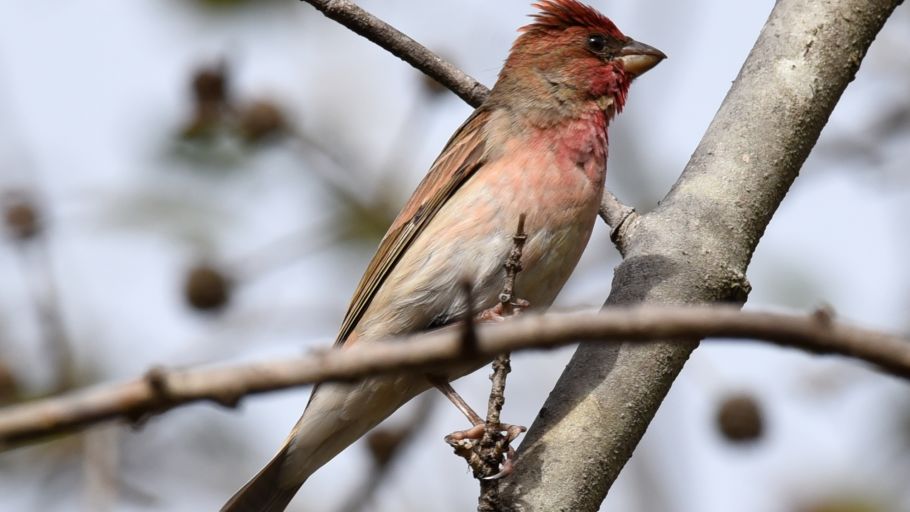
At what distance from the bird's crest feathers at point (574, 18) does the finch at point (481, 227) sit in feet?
0.83

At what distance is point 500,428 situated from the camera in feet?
14.5

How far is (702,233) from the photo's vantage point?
479 cm

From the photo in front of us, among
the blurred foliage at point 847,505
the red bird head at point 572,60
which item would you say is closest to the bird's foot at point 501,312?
the red bird head at point 572,60

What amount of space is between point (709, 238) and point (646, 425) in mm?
822

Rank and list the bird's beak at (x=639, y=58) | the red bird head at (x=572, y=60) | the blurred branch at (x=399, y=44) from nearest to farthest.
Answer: the blurred branch at (x=399, y=44) → the red bird head at (x=572, y=60) → the bird's beak at (x=639, y=58)

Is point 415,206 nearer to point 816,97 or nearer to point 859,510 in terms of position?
point 816,97

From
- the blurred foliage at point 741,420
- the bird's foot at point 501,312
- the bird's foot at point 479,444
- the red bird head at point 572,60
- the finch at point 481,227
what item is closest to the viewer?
the bird's foot at point 479,444

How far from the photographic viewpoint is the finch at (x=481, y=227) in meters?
5.87

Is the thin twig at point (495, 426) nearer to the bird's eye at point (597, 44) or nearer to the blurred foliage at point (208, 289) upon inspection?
the bird's eye at point (597, 44)

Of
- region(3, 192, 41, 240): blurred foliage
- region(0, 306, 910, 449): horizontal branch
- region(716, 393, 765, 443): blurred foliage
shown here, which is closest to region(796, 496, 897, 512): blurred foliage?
region(716, 393, 765, 443): blurred foliage

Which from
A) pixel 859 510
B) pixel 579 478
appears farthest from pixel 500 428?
pixel 859 510

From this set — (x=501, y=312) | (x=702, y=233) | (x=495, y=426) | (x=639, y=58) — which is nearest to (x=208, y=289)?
(x=501, y=312)

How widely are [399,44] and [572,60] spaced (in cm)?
168

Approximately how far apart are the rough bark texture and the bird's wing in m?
1.41
